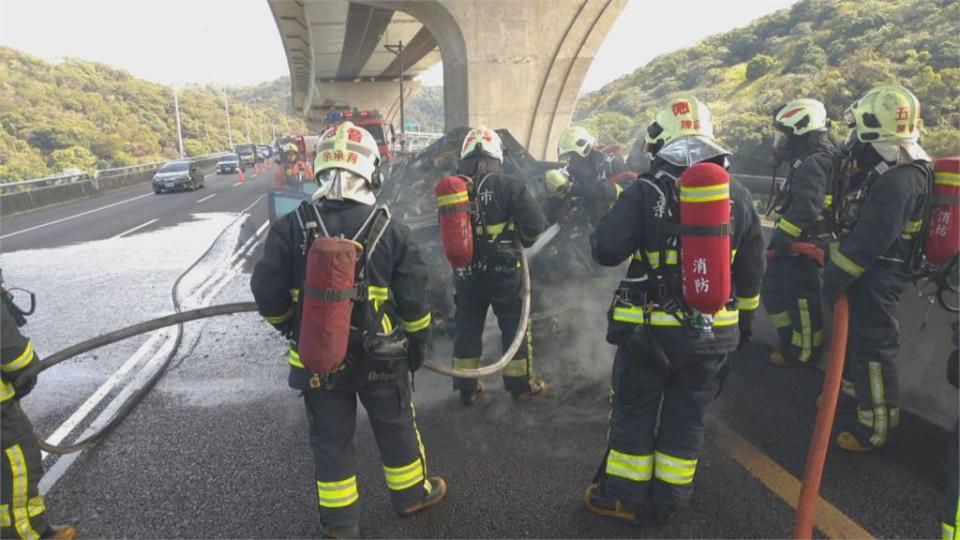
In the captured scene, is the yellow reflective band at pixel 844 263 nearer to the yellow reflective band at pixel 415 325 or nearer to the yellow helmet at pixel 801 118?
the yellow helmet at pixel 801 118

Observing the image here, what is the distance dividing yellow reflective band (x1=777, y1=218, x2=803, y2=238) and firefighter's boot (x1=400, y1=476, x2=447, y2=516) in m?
3.06

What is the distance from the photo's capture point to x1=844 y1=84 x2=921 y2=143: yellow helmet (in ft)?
10.7

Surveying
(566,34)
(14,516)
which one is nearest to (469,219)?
(14,516)

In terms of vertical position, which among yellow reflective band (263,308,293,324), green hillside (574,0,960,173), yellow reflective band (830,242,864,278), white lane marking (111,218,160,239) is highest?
green hillside (574,0,960,173)

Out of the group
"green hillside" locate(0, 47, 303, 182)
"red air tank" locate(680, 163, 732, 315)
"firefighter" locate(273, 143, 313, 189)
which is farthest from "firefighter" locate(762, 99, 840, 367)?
"green hillside" locate(0, 47, 303, 182)

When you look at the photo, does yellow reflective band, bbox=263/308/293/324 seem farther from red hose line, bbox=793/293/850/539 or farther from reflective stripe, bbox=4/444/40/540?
red hose line, bbox=793/293/850/539

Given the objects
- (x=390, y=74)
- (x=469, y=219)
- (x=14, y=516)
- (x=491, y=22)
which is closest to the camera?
(x=14, y=516)

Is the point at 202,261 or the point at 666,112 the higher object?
the point at 666,112

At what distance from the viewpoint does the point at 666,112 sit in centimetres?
298

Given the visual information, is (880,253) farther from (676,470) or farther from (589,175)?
(589,175)

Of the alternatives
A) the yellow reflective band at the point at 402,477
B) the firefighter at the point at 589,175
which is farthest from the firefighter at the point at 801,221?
the yellow reflective band at the point at 402,477

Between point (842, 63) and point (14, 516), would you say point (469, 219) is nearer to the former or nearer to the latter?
point (14, 516)

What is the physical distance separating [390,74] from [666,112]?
40.2 meters

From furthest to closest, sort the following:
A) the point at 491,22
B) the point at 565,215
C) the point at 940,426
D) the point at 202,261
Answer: the point at 491,22 < the point at 202,261 < the point at 565,215 < the point at 940,426
